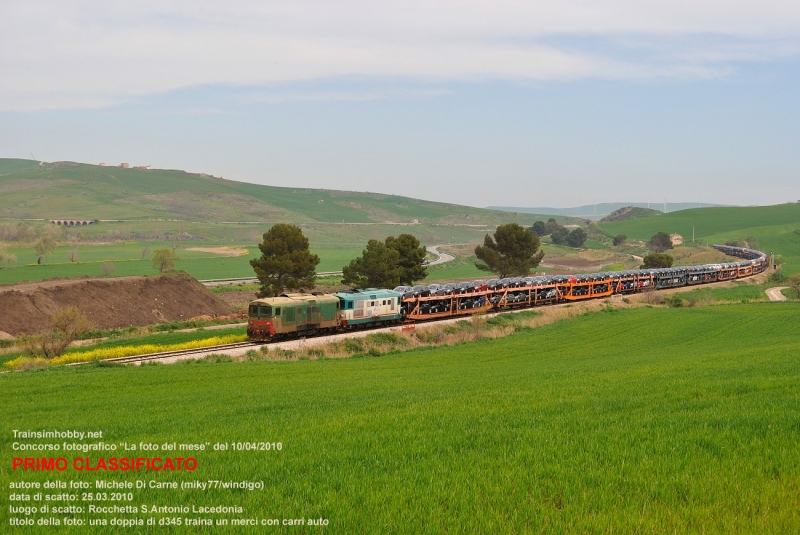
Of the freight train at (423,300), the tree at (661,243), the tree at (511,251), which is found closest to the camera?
the freight train at (423,300)

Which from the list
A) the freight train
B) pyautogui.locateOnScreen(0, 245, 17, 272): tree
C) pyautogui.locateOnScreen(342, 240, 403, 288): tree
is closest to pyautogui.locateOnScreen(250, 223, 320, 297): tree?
pyautogui.locateOnScreen(342, 240, 403, 288): tree

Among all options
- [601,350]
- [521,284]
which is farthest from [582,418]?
[521,284]

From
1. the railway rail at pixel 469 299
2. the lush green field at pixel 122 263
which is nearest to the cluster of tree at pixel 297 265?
the railway rail at pixel 469 299

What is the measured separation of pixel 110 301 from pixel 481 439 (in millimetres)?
62611

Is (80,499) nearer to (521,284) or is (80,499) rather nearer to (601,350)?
(601,350)

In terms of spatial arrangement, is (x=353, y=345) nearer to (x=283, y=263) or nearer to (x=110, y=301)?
(x=283, y=263)

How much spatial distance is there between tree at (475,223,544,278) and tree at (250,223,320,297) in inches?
1325

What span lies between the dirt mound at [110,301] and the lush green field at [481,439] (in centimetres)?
3674

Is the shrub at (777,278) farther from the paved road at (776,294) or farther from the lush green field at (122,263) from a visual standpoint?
the lush green field at (122,263)

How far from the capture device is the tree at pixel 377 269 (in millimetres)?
72250

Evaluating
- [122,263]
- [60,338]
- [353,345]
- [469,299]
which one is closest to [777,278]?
[469,299]

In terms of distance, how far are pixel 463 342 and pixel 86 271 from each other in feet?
284

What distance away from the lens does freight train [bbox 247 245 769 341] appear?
43.2 m

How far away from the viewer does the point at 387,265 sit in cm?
7256
